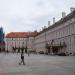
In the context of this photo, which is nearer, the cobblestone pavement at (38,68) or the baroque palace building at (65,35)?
the cobblestone pavement at (38,68)

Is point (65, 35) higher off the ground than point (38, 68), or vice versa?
point (65, 35)

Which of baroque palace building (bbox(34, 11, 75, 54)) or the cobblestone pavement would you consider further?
baroque palace building (bbox(34, 11, 75, 54))

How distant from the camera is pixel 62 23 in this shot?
369 feet

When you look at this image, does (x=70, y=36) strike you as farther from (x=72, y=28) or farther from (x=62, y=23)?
(x=62, y=23)

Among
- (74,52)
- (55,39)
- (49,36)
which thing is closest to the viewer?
(74,52)

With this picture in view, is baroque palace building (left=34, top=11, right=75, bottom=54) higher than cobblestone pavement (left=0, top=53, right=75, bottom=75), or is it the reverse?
baroque palace building (left=34, top=11, right=75, bottom=54)

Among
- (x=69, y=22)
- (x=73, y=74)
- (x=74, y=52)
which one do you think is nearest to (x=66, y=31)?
(x=69, y=22)

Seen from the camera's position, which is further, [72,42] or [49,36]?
[49,36]

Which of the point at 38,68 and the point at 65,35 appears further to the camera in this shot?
the point at 65,35

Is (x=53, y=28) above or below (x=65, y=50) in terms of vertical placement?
above

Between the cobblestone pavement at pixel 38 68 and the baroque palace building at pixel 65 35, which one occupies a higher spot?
the baroque palace building at pixel 65 35

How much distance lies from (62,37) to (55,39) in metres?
15.0

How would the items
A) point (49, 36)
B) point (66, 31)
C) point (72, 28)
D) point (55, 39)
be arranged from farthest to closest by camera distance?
point (49, 36) → point (55, 39) → point (66, 31) → point (72, 28)

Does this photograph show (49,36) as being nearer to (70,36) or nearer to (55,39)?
(55,39)
